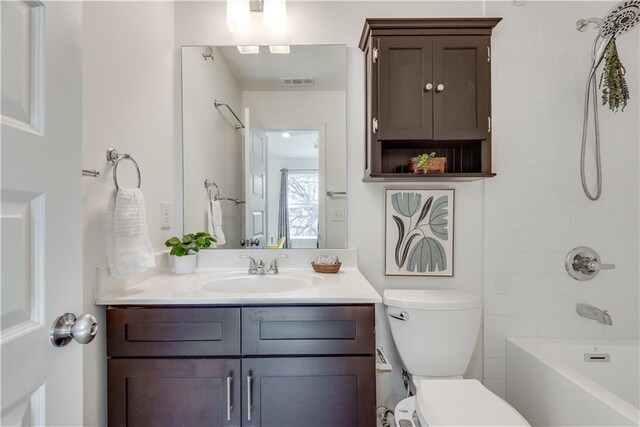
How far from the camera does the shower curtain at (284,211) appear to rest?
1718 mm

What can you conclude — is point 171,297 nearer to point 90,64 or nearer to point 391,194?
point 90,64

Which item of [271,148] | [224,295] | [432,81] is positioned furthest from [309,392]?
[432,81]

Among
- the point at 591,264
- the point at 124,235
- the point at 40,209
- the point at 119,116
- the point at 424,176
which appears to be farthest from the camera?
the point at 591,264

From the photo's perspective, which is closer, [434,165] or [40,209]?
[40,209]

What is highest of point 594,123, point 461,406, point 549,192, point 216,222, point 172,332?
point 594,123

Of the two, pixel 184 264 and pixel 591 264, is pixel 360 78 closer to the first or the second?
pixel 184 264

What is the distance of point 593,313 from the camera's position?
5.20ft

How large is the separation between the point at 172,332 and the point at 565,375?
5.14 ft

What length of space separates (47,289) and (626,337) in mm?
2424

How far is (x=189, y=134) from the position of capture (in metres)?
1.73

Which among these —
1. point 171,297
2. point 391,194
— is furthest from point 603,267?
point 171,297

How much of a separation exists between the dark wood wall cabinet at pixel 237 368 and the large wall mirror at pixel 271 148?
0.64 metres

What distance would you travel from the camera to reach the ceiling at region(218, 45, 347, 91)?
1710 millimetres

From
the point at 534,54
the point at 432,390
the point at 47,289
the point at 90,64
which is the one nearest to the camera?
the point at 47,289
